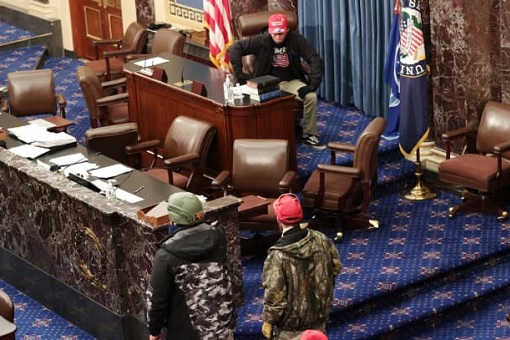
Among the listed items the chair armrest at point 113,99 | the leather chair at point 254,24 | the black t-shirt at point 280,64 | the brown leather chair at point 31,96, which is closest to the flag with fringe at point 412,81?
the black t-shirt at point 280,64

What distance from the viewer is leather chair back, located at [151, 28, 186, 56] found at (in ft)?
41.9

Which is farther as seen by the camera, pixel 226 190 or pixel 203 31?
pixel 203 31

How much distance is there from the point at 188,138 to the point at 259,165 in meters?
0.85

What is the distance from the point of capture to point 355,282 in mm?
9211

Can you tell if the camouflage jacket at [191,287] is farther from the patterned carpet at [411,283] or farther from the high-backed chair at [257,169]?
the high-backed chair at [257,169]

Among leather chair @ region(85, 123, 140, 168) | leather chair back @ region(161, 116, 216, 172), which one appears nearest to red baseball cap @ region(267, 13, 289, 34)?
leather chair back @ region(161, 116, 216, 172)

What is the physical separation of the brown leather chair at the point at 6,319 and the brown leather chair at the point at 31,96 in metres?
4.85

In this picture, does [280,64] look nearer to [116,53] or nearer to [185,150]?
[185,150]

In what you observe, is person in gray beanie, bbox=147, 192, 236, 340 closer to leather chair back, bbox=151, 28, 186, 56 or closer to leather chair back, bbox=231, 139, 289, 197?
leather chair back, bbox=231, 139, 289, 197

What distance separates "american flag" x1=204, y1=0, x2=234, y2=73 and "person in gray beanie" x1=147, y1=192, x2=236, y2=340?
5127 millimetres

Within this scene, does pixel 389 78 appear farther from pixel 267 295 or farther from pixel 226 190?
pixel 267 295

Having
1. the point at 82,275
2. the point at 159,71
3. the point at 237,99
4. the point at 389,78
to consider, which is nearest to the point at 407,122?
the point at 389,78

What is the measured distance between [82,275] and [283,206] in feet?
7.62

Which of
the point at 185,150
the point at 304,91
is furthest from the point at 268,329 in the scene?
the point at 304,91
